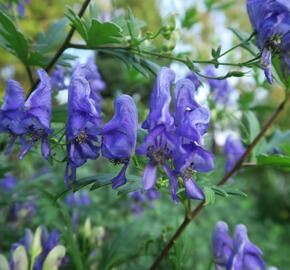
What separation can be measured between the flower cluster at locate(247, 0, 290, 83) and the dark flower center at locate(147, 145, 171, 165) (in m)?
0.36

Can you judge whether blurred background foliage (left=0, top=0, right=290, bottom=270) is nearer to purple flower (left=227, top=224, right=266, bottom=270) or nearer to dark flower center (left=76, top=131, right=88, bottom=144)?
purple flower (left=227, top=224, right=266, bottom=270)

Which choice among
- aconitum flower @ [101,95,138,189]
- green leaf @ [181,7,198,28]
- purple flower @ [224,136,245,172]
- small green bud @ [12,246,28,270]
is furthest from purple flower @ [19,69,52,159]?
purple flower @ [224,136,245,172]

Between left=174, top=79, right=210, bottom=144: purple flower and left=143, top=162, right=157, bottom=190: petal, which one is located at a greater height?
left=174, top=79, right=210, bottom=144: purple flower

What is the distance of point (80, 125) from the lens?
113 centimetres

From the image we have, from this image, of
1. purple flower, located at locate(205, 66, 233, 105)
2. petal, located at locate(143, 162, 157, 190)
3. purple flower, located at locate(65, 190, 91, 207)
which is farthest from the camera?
purple flower, located at locate(65, 190, 91, 207)

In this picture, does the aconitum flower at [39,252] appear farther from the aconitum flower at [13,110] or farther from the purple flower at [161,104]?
the purple flower at [161,104]

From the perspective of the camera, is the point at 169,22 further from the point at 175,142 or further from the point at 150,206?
the point at 150,206

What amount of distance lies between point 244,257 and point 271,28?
2.42ft

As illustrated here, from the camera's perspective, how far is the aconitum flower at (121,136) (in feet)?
3.58

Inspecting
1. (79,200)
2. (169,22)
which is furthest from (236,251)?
(79,200)

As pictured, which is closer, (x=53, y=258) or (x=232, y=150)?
(x=53, y=258)

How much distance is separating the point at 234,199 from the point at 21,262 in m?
5.66

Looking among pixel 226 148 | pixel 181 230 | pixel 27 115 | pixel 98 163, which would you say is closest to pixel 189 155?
pixel 27 115

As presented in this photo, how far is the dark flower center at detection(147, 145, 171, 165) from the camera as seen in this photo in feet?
3.45
